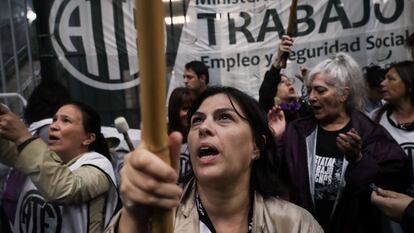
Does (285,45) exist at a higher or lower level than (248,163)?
higher

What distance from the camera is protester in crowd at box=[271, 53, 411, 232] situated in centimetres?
226

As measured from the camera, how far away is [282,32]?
4191mm

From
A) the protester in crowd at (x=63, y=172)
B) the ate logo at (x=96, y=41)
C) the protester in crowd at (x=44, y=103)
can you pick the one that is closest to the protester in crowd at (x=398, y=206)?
the protester in crowd at (x=63, y=172)

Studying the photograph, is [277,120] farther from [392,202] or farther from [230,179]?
[230,179]

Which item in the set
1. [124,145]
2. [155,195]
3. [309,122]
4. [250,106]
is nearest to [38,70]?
[124,145]

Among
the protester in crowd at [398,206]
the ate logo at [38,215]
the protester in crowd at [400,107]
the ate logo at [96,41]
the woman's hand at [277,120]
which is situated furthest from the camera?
the ate logo at [96,41]

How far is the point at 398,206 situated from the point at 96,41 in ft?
9.64

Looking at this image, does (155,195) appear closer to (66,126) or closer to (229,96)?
(229,96)

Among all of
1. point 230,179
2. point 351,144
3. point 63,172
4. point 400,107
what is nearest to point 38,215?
point 63,172

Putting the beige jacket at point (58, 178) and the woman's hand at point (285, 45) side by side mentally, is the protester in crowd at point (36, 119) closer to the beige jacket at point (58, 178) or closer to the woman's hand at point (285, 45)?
the beige jacket at point (58, 178)

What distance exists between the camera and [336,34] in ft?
13.7

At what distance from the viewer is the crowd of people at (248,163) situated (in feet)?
5.55

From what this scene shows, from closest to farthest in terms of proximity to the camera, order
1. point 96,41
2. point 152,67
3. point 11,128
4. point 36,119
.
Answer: point 152,67 → point 11,128 → point 36,119 → point 96,41

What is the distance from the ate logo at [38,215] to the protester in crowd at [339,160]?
1054 millimetres
